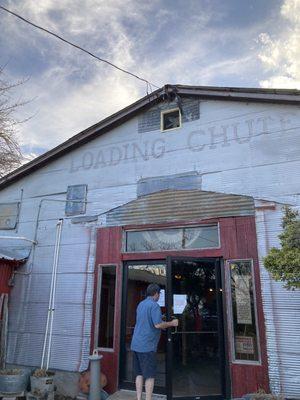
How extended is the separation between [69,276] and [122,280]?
4.26 ft

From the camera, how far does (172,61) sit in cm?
762

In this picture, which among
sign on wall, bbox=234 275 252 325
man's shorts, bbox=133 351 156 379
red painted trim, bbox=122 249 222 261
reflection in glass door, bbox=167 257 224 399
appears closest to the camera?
man's shorts, bbox=133 351 156 379

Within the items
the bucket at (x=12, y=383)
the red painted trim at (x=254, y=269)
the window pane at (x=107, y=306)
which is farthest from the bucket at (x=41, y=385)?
the red painted trim at (x=254, y=269)

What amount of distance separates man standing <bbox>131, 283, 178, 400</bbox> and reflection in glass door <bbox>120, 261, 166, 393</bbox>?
990 millimetres

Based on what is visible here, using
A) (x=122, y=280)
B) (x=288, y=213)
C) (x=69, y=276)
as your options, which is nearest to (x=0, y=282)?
(x=69, y=276)

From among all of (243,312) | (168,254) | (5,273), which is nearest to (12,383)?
(5,273)

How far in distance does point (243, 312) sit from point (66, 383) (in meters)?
3.81

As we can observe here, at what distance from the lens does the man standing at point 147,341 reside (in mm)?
5271

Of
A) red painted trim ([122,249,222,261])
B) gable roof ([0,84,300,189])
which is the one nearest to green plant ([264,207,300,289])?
red painted trim ([122,249,222,261])

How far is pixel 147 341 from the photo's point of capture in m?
5.36

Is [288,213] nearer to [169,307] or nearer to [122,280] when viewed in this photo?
[169,307]

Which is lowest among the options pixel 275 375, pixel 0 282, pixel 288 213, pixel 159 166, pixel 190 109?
pixel 275 375

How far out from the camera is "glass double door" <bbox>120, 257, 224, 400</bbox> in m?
5.73

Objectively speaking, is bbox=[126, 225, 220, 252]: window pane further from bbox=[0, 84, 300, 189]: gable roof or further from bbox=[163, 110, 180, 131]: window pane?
bbox=[0, 84, 300, 189]: gable roof
